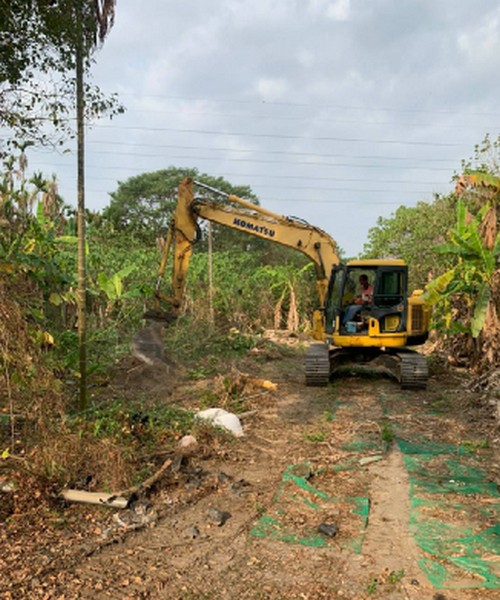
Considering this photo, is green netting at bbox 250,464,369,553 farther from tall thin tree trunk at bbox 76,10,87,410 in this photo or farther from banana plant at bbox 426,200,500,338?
banana plant at bbox 426,200,500,338

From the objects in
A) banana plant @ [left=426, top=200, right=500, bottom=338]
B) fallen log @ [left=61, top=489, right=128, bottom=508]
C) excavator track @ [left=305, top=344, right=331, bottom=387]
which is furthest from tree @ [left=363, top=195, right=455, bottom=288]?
fallen log @ [left=61, top=489, right=128, bottom=508]

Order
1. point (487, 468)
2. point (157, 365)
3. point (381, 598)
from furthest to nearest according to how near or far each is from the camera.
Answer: point (157, 365) → point (487, 468) → point (381, 598)

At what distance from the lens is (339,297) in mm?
9719

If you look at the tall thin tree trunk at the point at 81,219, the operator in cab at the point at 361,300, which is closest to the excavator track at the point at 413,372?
the operator in cab at the point at 361,300

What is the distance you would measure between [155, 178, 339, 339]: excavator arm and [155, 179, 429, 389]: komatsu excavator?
18 millimetres

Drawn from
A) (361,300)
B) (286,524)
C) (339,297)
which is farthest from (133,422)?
(361,300)

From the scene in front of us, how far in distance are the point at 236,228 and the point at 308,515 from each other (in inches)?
270

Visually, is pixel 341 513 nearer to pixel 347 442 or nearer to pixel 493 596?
pixel 493 596

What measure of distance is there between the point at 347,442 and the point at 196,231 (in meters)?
5.30

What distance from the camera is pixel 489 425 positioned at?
22.8 feet

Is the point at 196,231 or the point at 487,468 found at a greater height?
the point at 196,231

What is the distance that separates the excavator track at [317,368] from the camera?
9.36 m

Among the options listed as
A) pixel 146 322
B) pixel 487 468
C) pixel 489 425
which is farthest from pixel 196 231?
pixel 487 468

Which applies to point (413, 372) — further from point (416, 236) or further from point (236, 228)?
point (416, 236)
